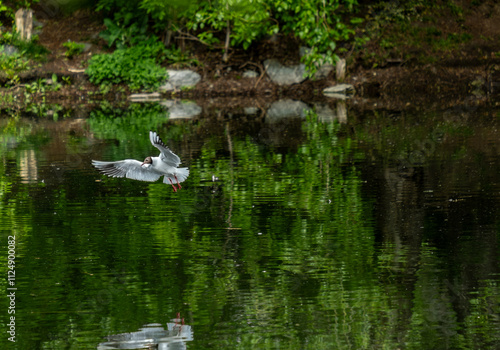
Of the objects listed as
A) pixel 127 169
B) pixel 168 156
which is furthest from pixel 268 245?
pixel 127 169

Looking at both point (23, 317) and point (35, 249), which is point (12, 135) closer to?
point (35, 249)

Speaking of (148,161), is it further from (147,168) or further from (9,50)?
(9,50)

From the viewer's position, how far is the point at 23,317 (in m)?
5.23

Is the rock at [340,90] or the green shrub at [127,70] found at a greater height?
the green shrub at [127,70]

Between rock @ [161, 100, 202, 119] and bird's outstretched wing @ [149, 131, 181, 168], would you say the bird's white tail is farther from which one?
rock @ [161, 100, 202, 119]

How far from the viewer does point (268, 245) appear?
22.5 feet

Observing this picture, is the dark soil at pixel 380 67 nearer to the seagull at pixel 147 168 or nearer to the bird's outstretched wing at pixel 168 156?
the seagull at pixel 147 168

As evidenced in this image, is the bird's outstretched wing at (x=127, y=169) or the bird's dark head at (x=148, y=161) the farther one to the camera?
the bird's dark head at (x=148, y=161)

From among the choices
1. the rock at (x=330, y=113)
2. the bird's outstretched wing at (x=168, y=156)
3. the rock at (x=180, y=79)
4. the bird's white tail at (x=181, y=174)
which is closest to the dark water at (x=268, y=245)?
the bird's white tail at (x=181, y=174)

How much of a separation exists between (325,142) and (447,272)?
7.31 metres

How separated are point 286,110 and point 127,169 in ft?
36.6

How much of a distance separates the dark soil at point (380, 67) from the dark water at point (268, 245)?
9.35 m

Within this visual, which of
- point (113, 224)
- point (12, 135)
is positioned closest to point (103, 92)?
point (12, 135)

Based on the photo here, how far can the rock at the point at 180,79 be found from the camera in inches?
918
